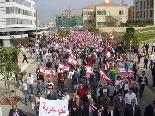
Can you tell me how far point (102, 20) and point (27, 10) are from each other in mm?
32353

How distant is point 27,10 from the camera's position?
73.9 meters

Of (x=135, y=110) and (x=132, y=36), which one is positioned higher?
(x=132, y=36)

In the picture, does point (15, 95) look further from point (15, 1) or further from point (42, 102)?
point (15, 1)

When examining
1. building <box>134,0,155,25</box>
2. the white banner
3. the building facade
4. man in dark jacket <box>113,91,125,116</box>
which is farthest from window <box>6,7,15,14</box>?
the white banner

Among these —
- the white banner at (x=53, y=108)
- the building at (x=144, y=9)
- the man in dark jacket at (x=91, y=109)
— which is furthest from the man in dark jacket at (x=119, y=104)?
the building at (x=144, y=9)

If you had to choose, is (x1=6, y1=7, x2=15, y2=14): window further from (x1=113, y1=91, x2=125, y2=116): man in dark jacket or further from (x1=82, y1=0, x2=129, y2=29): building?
(x1=113, y1=91, x2=125, y2=116): man in dark jacket

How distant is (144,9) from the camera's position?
91.6 m

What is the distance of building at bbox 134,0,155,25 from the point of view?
8706cm

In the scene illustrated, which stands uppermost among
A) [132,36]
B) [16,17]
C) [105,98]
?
[16,17]

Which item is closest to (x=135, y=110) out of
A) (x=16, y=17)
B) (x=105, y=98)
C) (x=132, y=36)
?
(x=105, y=98)

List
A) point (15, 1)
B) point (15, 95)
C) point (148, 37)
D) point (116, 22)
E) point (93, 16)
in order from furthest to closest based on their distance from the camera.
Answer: point (93, 16), point (116, 22), point (15, 1), point (148, 37), point (15, 95)

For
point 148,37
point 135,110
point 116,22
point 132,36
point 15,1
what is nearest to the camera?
point 135,110

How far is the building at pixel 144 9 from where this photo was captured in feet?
286

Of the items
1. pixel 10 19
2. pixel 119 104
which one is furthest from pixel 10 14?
pixel 119 104
